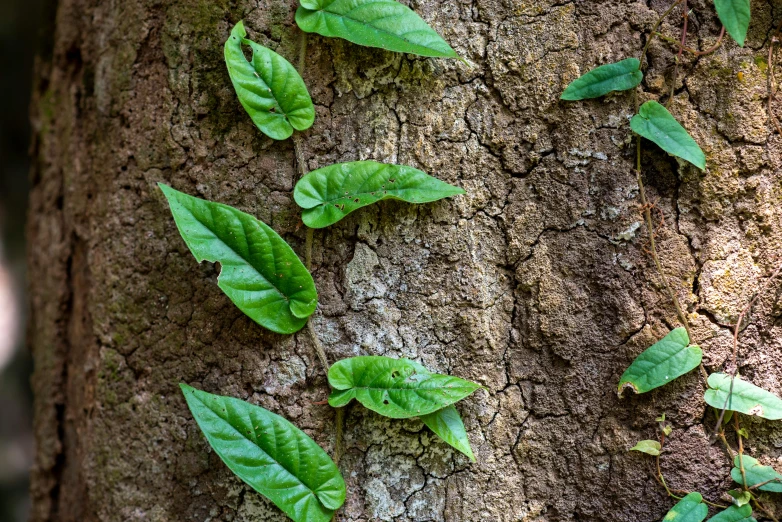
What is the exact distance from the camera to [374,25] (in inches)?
46.6

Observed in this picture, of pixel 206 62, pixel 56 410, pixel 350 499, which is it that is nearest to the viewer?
pixel 350 499

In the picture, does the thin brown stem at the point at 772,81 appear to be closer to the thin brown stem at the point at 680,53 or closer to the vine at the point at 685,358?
the vine at the point at 685,358

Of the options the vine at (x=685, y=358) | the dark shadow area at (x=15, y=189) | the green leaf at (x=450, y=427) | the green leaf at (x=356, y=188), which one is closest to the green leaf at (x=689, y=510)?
the vine at (x=685, y=358)

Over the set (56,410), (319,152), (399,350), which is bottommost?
(56,410)

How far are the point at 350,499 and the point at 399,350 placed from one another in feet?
1.16

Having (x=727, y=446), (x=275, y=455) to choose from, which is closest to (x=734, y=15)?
(x=727, y=446)

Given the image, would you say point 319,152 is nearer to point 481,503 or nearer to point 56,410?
point 481,503

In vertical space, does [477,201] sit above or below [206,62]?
below

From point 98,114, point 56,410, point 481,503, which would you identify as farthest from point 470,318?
point 56,410

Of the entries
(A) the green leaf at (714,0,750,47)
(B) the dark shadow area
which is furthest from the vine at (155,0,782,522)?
(B) the dark shadow area

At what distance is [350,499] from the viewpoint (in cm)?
119

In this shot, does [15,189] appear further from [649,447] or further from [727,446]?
[727,446]

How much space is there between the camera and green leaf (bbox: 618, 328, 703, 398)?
114 cm

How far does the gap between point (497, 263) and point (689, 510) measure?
66cm
